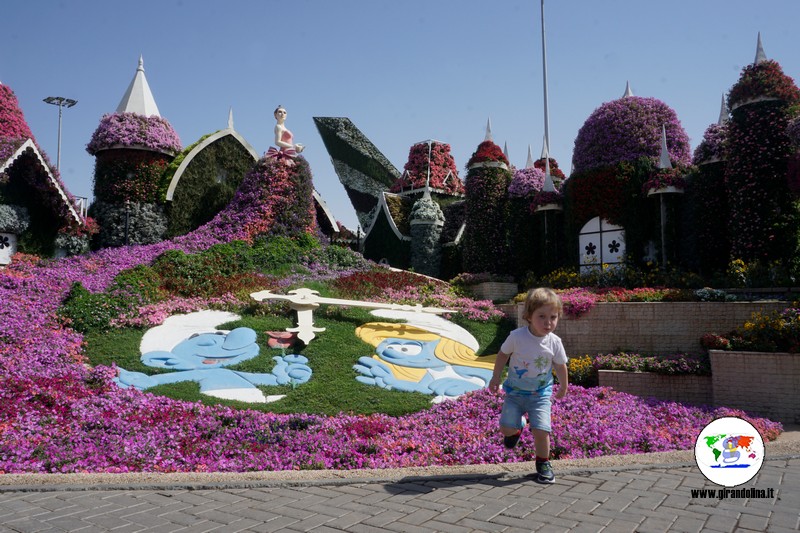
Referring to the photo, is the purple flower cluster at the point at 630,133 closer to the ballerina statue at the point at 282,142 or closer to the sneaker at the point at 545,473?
the ballerina statue at the point at 282,142

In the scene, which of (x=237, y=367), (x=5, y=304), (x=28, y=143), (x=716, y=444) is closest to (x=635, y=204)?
(x=237, y=367)

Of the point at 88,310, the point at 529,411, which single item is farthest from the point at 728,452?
the point at 88,310

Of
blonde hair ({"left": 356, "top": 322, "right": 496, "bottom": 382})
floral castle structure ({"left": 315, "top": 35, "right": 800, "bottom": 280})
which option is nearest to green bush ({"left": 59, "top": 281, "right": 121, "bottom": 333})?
blonde hair ({"left": 356, "top": 322, "right": 496, "bottom": 382})

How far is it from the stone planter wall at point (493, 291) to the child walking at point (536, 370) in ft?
45.0

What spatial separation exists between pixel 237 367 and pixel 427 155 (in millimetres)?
20261

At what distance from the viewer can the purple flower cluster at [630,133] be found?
1830cm

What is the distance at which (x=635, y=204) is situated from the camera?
17.8 m

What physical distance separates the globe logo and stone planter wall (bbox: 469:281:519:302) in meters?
13.9

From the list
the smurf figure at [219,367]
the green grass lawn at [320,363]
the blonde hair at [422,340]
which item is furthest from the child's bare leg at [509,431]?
the blonde hair at [422,340]

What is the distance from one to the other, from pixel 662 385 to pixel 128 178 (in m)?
17.8

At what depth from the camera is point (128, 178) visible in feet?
66.9

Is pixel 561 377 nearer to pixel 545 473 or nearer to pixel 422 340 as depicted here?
pixel 545 473

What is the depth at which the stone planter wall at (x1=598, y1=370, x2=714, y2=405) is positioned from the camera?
33.9 feet

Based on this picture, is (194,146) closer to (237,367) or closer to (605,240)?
(237,367)
